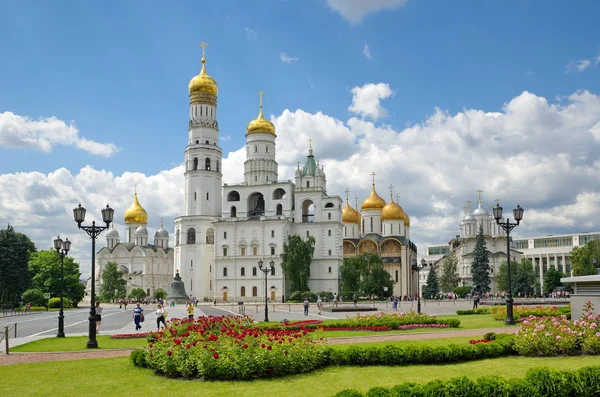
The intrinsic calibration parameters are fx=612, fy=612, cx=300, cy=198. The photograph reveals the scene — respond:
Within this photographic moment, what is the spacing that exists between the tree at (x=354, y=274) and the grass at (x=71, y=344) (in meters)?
49.8

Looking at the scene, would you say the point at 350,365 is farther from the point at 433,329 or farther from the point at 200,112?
the point at 200,112

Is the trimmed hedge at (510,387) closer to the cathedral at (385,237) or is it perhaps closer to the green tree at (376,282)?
the green tree at (376,282)

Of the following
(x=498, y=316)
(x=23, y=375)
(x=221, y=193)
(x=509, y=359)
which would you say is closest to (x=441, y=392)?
(x=509, y=359)

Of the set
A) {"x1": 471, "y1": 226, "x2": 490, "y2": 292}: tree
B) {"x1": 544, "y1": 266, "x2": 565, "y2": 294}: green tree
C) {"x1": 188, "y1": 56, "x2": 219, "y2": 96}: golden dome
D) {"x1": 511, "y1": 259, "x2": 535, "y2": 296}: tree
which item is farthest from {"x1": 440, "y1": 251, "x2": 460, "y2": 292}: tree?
{"x1": 188, "y1": 56, "x2": 219, "y2": 96}: golden dome

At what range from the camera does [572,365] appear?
1237 cm

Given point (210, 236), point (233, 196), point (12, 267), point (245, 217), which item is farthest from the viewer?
point (210, 236)

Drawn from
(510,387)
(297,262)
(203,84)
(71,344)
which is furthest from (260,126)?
(510,387)

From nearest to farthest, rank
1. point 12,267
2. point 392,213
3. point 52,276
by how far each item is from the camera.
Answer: point 12,267 → point 52,276 → point 392,213

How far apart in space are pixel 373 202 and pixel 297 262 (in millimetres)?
31568

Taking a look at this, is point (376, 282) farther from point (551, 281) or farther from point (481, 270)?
point (551, 281)

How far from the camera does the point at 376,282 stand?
72.1 m

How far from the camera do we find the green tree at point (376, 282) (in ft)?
234

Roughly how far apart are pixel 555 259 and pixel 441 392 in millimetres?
111435

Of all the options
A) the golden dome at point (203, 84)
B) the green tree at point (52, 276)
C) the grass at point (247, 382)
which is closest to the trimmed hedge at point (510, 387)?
the grass at point (247, 382)
